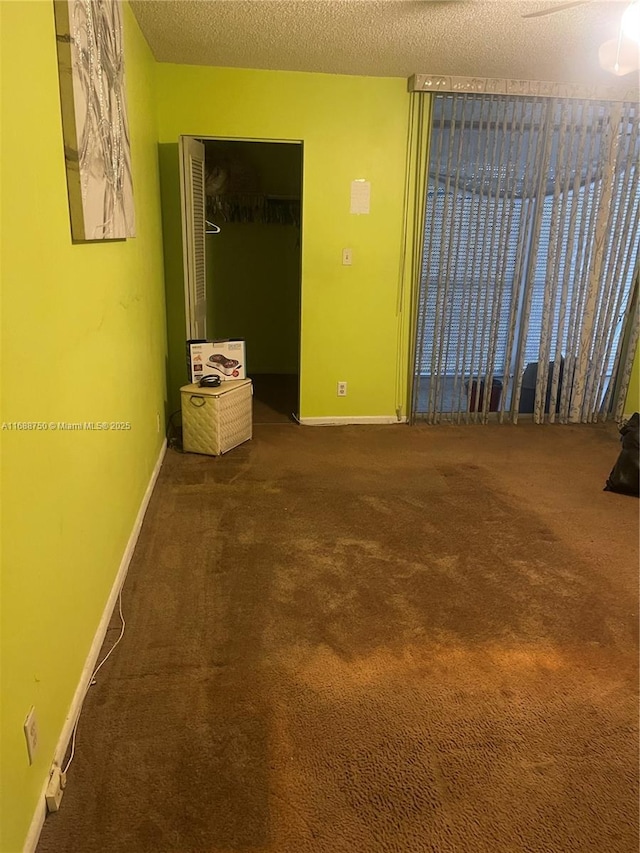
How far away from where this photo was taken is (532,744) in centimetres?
167

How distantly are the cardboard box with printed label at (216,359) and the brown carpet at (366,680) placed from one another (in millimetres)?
833

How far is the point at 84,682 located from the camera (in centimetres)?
178

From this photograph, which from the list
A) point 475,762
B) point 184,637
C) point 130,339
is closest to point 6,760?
point 184,637

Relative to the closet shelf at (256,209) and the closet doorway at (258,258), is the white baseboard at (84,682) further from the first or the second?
the closet shelf at (256,209)

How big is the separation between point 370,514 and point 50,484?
1788mm

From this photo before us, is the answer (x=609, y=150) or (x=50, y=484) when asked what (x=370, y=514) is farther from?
(x=609, y=150)

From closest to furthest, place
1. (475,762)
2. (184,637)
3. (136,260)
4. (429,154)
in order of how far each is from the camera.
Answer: (475,762), (184,637), (136,260), (429,154)

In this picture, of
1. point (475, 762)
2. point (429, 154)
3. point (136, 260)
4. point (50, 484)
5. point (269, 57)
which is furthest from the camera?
point (429, 154)

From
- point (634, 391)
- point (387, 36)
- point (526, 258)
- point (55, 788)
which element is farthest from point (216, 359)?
point (634, 391)

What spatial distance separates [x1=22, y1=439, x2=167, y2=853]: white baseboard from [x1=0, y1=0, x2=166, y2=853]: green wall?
30 millimetres

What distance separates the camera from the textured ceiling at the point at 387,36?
9.14ft

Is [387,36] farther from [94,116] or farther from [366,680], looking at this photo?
[366,680]

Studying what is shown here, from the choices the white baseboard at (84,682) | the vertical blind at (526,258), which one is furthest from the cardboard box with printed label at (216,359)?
the vertical blind at (526,258)

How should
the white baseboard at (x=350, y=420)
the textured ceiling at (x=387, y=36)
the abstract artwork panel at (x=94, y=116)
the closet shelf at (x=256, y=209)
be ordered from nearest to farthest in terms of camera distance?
the abstract artwork panel at (x=94, y=116) < the textured ceiling at (x=387, y=36) < the white baseboard at (x=350, y=420) < the closet shelf at (x=256, y=209)
